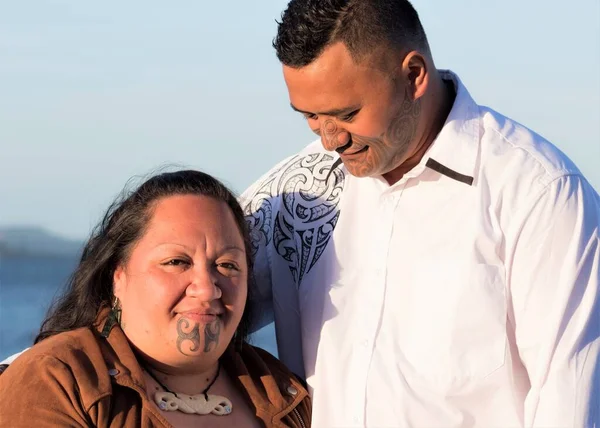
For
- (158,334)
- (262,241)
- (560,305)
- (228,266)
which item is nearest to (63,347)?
(158,334)

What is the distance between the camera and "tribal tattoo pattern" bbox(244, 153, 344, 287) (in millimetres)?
3902

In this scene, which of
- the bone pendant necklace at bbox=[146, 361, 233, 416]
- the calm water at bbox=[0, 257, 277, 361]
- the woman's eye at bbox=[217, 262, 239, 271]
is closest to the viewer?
the bone pendant necklace at bbox=[146, 361, 233, 416]

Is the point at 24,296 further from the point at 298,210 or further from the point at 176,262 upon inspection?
the point at 176,262

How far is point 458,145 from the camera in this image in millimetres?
3520

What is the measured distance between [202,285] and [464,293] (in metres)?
0.77

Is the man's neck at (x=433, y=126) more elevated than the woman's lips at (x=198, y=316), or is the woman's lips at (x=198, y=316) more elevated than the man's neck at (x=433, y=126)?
the man's neck at (x=433, y=126)

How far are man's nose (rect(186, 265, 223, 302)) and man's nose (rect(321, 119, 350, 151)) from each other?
0.52 meters

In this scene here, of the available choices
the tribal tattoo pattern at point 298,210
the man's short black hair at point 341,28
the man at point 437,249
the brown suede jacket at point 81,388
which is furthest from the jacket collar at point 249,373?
the man's short black hair at point 341,28

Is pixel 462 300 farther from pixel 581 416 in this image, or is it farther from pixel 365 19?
pixel 365 19

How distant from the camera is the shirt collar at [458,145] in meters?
3.49

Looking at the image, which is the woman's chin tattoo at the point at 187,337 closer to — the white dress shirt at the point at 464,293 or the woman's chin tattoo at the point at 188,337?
the woman's chin tattoo at the point at 188,337

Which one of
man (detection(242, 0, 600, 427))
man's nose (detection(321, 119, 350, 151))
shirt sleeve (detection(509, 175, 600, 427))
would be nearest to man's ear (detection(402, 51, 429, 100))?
man (detection(242, 0, 600, 427))

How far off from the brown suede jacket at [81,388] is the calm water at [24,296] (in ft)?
25.6

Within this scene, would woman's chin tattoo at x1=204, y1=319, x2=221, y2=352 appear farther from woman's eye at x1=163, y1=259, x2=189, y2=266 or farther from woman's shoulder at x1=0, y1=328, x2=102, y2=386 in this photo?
woman's shoulder at x1=0, y1=328, x2=102, y2=386
